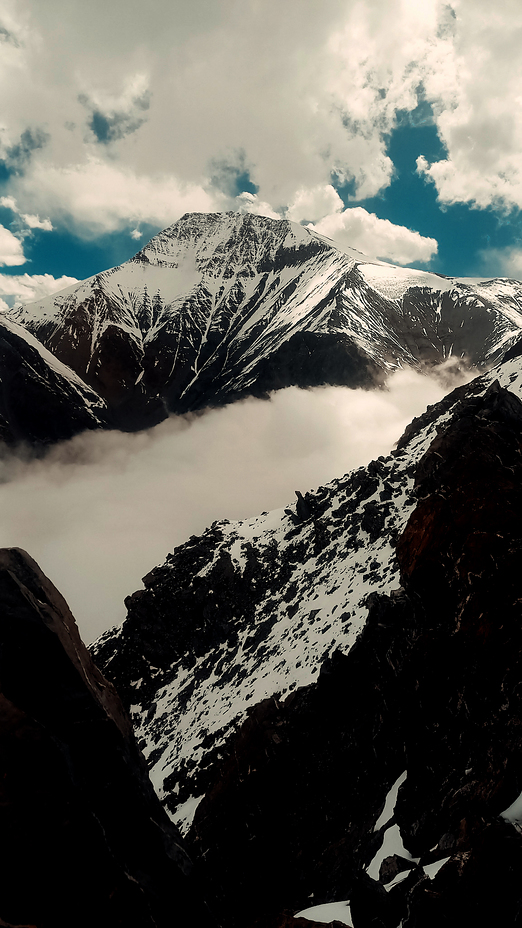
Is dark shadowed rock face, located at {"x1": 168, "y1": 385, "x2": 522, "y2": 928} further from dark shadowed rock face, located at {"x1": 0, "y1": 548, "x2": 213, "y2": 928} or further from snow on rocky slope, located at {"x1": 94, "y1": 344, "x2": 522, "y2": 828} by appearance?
dark shadowed rock face, located at {"x1": 0, "y1": 548, "x2": 213, "y2": 928}

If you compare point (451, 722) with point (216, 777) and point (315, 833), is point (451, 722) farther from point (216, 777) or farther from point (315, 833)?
point (216, 777)

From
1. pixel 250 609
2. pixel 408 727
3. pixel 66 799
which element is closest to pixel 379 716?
pixel 408 727

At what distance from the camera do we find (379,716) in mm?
33469

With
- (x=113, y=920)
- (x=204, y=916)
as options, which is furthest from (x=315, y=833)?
(x=113, y=920)

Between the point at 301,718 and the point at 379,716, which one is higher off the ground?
the point at 301,718

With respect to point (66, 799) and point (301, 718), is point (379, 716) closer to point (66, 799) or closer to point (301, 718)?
point (301, 718)

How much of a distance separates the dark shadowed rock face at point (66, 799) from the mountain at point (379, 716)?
29.8 feet

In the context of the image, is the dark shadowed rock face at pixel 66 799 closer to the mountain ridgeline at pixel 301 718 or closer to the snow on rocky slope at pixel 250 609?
the mountain ridgeline at pixel 301 718

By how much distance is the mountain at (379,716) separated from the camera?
701 inches

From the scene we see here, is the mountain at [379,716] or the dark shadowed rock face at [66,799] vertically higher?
the dark shadowed rock face at [66,799]

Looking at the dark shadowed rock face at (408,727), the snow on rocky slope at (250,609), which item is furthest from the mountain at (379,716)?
the snow on rocky slope at (250,609)

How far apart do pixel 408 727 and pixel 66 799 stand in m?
27.4

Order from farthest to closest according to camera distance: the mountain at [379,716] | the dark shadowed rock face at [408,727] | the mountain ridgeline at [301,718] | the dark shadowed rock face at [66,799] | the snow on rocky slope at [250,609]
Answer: the snow on rocky slope at [250,609]
the dark shadowed rock face at [408,727]
the mountain at [379,716]
the mountain ridgeline at [301,718]
the dark shadowed rock face at [66,799]

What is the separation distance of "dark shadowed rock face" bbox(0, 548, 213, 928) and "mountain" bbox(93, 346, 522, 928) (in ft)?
29.8
